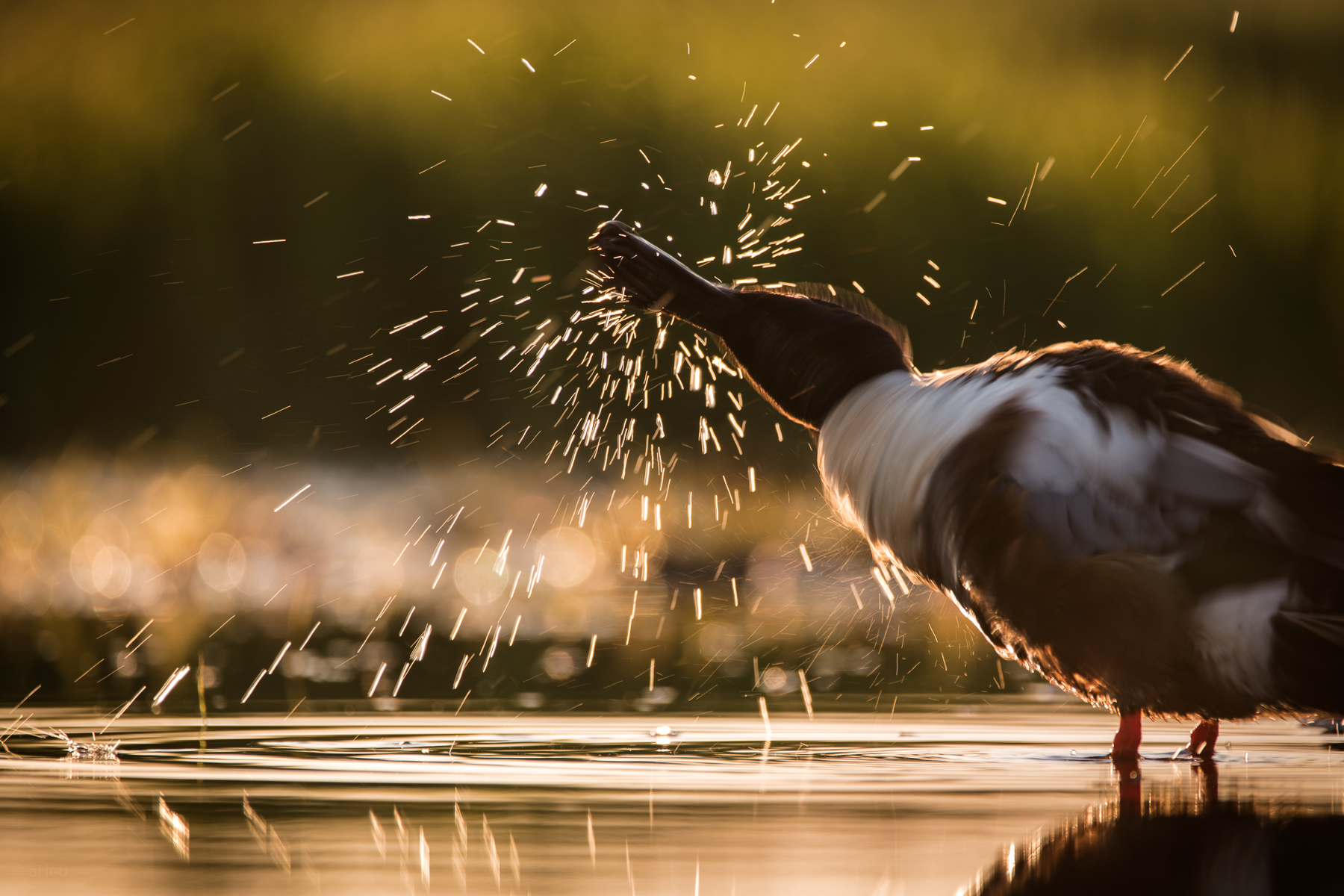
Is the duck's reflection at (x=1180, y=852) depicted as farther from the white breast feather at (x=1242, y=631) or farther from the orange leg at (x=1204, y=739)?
the orange leg at (x=1204, y=739)

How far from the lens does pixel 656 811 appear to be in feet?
9.34

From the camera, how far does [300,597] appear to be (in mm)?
10773

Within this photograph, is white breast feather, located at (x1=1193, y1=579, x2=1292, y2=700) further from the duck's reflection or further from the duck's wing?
the duck's reflection

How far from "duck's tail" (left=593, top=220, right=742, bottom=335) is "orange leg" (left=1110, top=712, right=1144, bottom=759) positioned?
157 cm

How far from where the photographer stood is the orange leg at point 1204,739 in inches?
Answer: 152

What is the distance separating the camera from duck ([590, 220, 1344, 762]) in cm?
345

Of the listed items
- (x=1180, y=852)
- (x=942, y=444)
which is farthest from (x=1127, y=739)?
(x=1180, y=852)

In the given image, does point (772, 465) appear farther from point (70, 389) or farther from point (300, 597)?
point (70, 389)

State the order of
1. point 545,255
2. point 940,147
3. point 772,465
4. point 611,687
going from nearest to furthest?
point 611,687
point 772,465
point 545,255
point 940,147

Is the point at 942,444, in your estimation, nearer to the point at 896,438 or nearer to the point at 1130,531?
the point at 896,438

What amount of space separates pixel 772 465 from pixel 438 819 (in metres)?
12.1

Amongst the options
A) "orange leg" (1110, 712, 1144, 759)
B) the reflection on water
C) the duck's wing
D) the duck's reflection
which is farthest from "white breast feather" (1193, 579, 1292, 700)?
the duck's reflection

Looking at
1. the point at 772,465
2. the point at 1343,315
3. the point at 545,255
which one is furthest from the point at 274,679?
the point at 1343,315

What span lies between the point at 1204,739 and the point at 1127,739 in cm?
27
